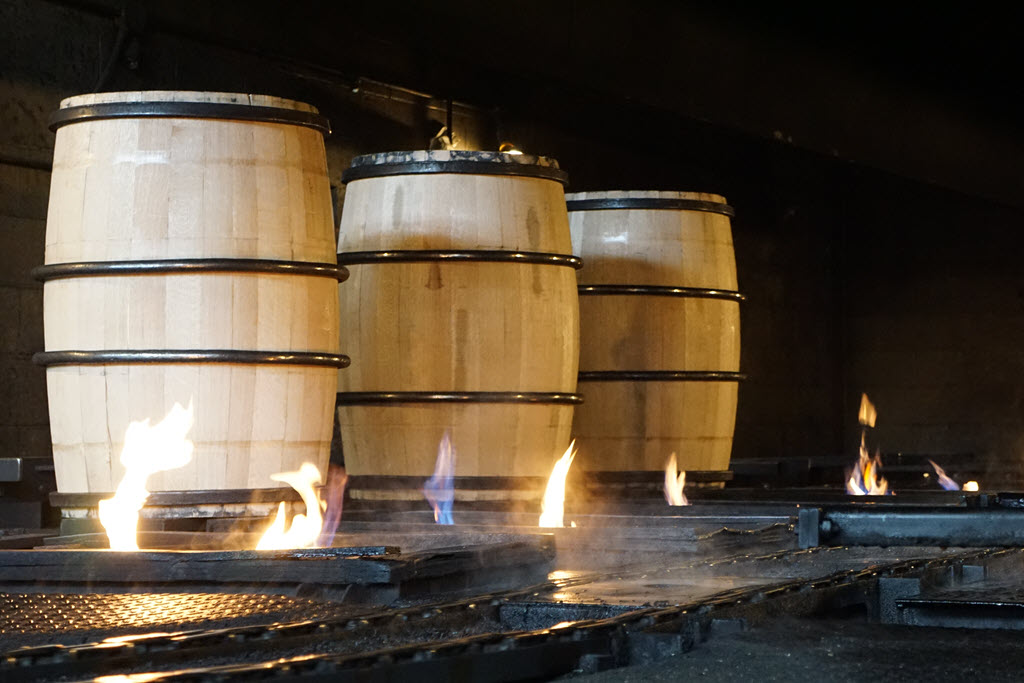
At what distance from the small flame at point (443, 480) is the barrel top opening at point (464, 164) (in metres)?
0.88

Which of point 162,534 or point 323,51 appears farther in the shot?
point 323,51

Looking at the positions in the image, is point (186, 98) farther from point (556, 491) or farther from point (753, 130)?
point (753, 130)

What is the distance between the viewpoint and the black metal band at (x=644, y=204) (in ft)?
20.9

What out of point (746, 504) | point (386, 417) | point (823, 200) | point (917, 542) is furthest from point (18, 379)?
point (823, 200)

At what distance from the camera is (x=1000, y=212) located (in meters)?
13.5

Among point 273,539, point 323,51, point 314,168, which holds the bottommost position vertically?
point 273,539

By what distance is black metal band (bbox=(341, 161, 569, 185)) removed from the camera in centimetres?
516

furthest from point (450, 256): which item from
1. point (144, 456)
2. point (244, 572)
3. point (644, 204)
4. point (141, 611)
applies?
point (141, 611)

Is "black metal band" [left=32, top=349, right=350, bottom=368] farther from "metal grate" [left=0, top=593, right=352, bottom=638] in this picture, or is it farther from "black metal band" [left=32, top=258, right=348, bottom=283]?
"metal grate" [left=0, top=593, right=352, bottom=638]

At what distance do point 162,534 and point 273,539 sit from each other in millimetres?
373

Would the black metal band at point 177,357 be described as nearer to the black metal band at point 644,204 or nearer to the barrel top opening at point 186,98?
the barrel top opening at point 186,98

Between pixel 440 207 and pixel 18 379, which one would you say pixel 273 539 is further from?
pixel 18 379

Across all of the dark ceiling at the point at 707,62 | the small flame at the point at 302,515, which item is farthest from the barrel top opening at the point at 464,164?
the dark ceiling at the point at 707,62

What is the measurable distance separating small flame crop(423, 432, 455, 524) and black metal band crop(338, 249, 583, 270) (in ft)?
1.92
